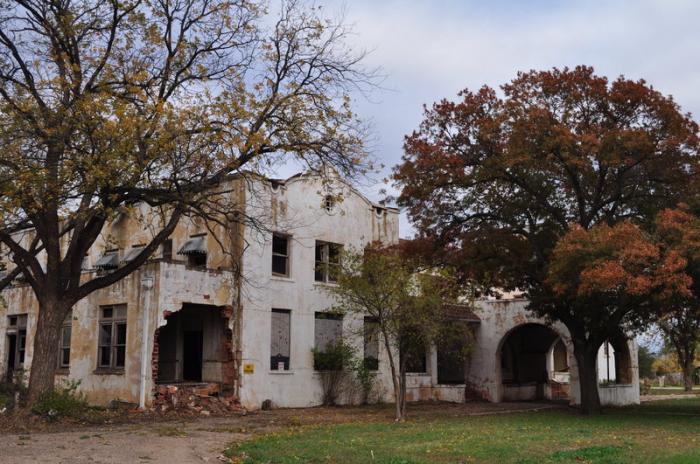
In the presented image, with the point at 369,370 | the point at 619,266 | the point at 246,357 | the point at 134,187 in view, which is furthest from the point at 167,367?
the point at 619,266

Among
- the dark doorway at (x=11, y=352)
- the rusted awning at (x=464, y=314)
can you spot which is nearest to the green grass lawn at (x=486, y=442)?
the rusted awning at (x=464, y=314)

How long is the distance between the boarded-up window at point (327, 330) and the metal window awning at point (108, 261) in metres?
8.04

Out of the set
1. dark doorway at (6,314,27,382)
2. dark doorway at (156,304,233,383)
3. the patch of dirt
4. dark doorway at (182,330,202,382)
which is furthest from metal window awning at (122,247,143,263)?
the patch of dirt

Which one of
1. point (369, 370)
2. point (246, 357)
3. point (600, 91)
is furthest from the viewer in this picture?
point (369, 370)

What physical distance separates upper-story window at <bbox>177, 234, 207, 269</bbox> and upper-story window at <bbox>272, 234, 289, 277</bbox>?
2.38 metres

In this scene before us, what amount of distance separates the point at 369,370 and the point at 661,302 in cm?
1163

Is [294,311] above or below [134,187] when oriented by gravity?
below

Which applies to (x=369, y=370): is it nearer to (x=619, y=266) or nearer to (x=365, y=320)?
(x=365, y=320)

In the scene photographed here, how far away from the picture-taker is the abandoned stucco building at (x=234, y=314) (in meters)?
24.1

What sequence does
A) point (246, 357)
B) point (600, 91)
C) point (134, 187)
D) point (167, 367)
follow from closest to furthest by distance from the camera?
point (134, 187), point (600, 91), point (246, 357), point (167, 367)

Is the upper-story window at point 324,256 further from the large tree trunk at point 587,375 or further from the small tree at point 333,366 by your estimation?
the large tree trunk at point 587,375

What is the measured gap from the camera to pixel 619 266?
59.6 ft

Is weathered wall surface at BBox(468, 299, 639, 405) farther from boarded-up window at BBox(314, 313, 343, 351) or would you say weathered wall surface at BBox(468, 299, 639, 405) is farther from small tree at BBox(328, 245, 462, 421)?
small tree at BBox(328, 245, 462, 421)

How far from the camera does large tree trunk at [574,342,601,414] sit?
79.1 ft
